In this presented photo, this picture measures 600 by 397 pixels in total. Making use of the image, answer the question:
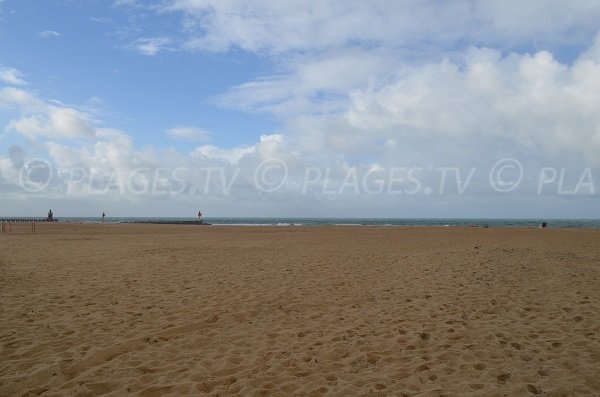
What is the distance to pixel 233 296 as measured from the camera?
9.21 metres

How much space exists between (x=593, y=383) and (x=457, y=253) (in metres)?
13.2

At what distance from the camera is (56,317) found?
24.4 ft

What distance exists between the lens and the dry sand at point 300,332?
4.81 metres

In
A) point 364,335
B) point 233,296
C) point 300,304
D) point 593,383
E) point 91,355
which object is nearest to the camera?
point 593,383

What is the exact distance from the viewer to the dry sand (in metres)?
4.81

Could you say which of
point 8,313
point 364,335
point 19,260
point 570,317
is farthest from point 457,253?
point 19,260

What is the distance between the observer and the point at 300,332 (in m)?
6.74

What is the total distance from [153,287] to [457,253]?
12.8m

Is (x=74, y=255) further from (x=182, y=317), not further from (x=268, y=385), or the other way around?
(x=268, y=385)

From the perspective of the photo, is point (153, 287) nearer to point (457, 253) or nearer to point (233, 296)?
point (233, 296)

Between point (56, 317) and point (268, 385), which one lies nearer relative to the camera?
point (268, 385)

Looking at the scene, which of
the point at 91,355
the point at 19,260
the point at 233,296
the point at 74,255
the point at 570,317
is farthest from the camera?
the point at 74,255

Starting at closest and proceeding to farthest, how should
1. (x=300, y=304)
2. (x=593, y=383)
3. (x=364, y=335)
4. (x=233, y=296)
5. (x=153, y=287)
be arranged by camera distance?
(x=593, y=383) < (x=364, y=335) < (x=300, y=304) < (x=233, y=296) < (x=153, y=287)

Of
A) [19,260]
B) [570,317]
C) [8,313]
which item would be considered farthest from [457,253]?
[19,260]
